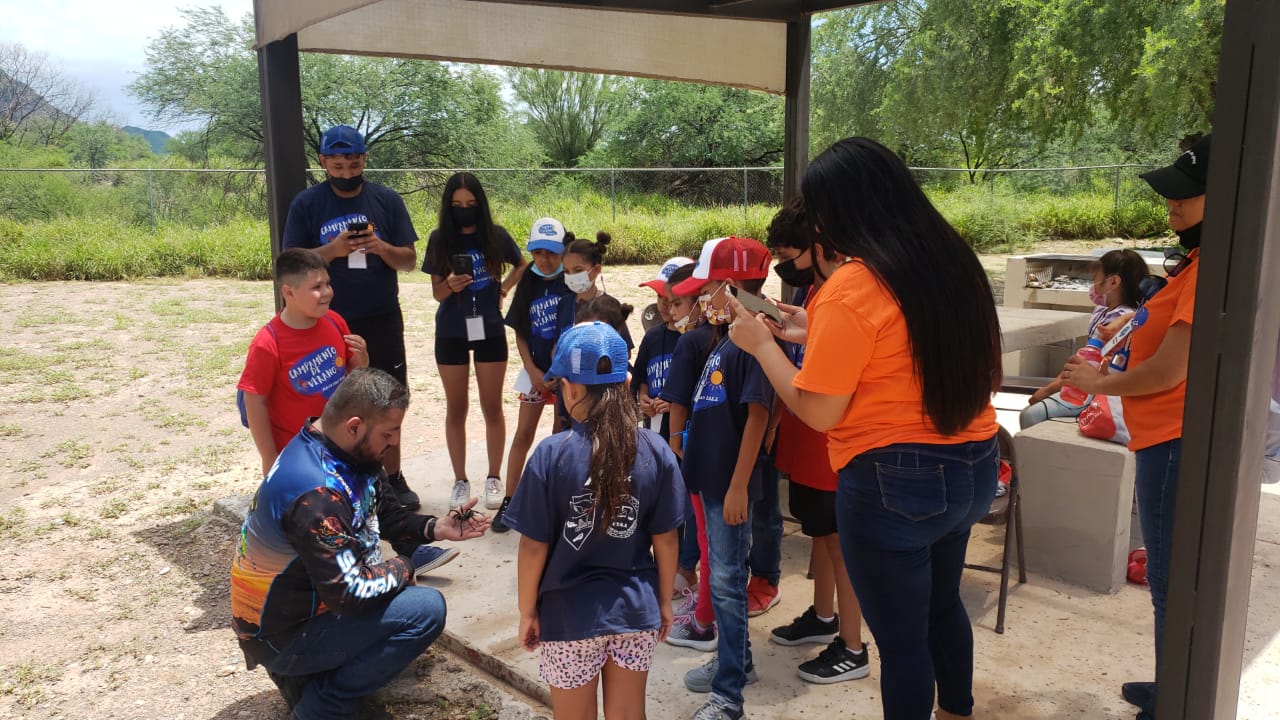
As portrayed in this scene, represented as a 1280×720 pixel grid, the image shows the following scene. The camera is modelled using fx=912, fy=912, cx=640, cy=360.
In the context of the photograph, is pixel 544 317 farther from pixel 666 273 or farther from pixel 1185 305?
pixel 1185 305

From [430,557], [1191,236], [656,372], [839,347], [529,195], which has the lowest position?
[430,557]

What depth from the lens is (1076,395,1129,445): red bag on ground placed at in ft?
12.8

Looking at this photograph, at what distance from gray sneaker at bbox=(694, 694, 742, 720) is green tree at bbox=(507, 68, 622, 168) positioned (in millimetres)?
33284

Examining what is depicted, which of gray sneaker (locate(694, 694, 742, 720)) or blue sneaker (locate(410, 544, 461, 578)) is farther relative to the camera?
blue sneaker (locate(410, 544, 461, 578))

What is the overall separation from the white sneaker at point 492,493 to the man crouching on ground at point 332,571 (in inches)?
74.2

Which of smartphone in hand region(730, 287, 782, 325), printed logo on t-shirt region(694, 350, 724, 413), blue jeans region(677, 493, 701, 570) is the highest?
smartphone in hand region(730, 287, 782, 325)

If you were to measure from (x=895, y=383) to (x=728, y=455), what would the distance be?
904 millimetres

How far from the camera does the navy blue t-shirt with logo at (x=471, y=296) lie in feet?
15.8

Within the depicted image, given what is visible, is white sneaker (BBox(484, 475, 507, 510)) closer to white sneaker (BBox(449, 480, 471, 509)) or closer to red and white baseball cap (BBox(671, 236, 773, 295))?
white sneaker (BBox(449, 480, 471, 509))

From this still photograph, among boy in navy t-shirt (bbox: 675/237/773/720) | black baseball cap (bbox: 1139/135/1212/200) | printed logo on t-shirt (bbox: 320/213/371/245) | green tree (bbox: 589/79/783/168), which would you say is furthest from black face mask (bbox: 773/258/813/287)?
green tree (bbox: 589/79/783/168)

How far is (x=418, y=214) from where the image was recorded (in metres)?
21.1

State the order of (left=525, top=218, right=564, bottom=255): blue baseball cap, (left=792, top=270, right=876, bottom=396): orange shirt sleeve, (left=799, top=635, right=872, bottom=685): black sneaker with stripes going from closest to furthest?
1. (left=792, top=270, right=876, bottom=396): orange shirt sleeve
2. (left=799, top=635, right=872, bottom=685): black sneaker with stripes
3. (left=525, top=218, right=564, bottom=255): blue baseball cap

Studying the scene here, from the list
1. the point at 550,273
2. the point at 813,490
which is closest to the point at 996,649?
the point at 813,490

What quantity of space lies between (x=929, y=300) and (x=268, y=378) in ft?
9.33
